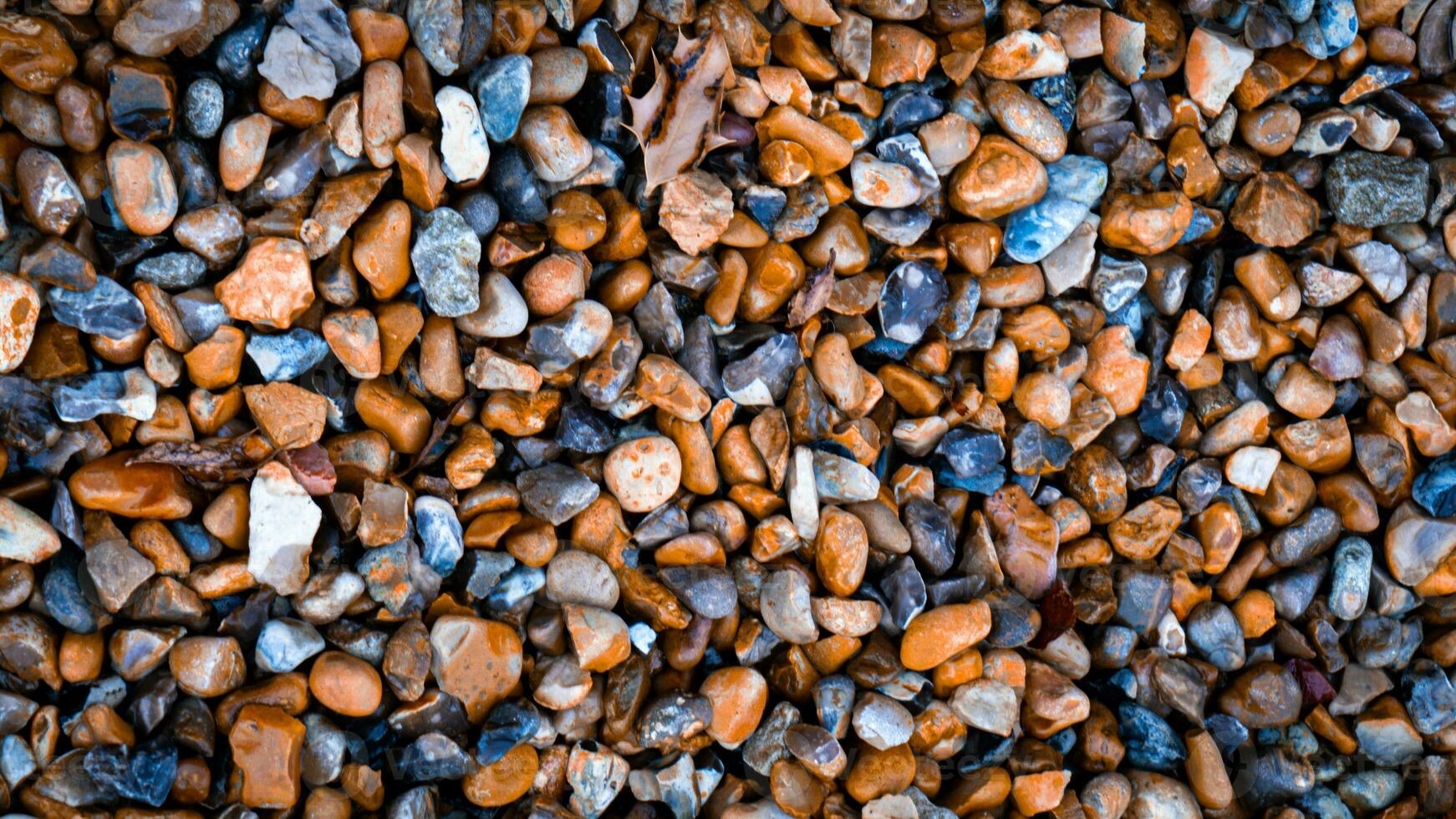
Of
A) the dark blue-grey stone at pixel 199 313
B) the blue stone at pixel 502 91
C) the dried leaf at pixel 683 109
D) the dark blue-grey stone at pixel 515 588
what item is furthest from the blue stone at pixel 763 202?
the dark blue-grey stone at pixel 199 313

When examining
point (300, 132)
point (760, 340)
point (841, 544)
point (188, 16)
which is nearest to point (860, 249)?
point (760, 340)

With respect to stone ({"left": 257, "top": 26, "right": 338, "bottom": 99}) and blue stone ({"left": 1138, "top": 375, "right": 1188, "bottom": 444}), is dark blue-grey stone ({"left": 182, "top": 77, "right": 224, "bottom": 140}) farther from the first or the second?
blue stone ({"left": 1138, "top": 375, "right": 1188, "bottom": 444})

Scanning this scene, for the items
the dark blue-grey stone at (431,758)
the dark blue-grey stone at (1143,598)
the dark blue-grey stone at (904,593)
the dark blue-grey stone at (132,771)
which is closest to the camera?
the dark blue-grey stone at (132,771)

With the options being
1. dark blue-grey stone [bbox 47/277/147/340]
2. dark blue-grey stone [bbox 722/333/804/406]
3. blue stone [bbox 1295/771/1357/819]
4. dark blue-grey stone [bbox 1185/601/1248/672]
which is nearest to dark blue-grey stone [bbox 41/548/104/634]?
dark blue-grey stone [bbox 47/277/147/340]

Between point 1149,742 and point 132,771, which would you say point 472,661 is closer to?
point 132,771

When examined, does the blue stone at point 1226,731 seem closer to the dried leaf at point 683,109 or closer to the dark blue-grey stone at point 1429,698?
the dark blue-grey stone at point 1429,698

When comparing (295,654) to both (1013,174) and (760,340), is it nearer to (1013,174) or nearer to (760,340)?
(760,340)
